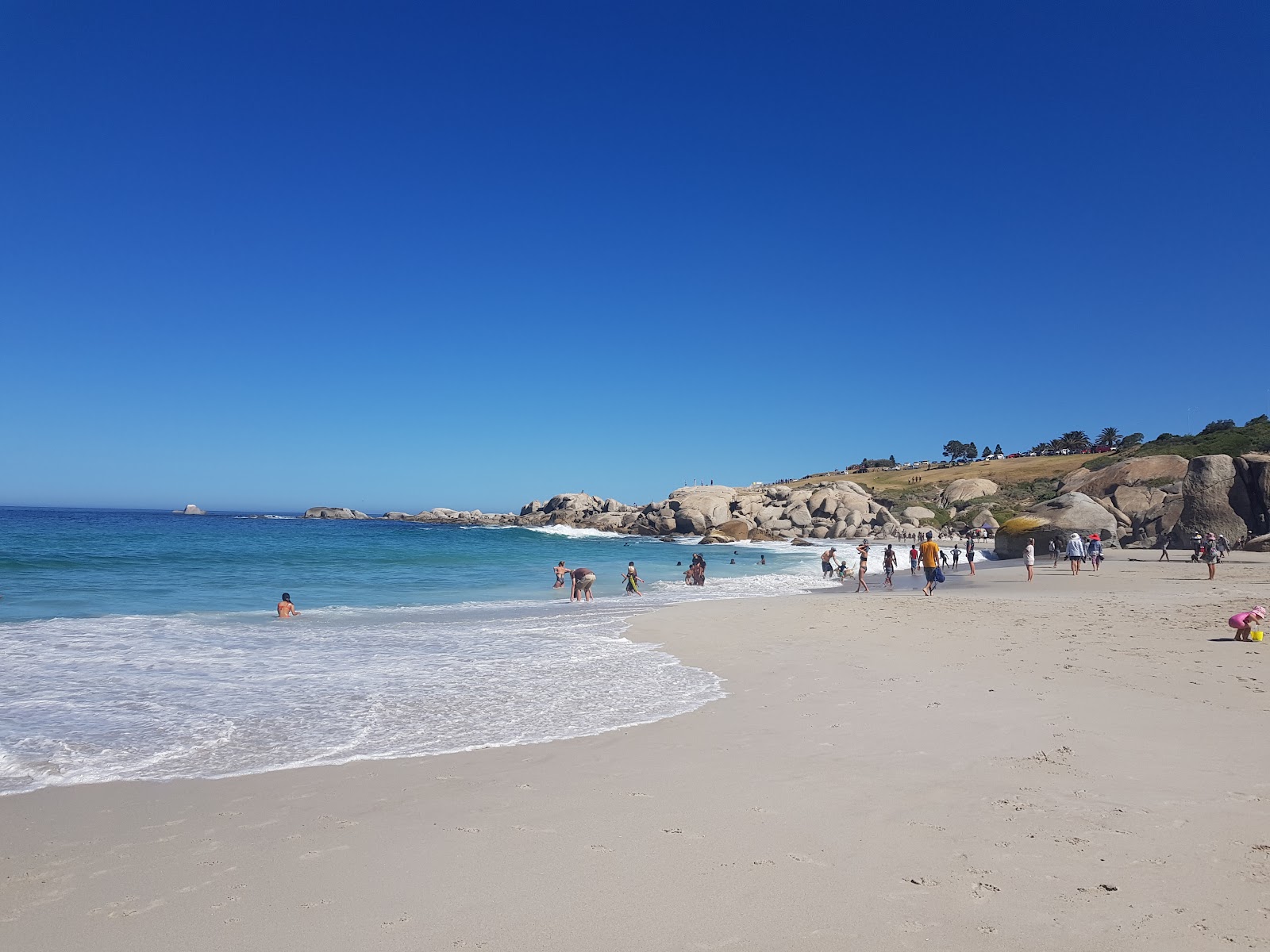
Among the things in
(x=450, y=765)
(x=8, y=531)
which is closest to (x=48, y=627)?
(x=450, y=765)

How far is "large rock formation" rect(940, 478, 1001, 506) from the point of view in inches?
3046

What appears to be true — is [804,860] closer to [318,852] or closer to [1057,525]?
[318,852]

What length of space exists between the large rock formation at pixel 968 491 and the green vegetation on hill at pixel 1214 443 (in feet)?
29.3

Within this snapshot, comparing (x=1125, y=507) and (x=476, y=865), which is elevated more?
(x=1125, y=507)

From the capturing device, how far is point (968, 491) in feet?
258

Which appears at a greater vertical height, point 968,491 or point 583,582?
point 968,491

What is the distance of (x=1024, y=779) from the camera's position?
19.2 feet

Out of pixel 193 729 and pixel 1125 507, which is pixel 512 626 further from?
pixel 1125 507

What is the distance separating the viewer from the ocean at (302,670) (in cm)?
749

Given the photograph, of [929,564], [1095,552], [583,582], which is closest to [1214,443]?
[1095,552]

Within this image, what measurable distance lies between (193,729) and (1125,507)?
5118 cm

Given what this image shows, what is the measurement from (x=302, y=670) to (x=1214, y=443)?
7274cm

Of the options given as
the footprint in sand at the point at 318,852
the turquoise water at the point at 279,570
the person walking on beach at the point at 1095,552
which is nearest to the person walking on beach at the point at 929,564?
the person walking on beach at the point at 1095,552

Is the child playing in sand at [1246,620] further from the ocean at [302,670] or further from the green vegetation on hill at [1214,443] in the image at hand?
the green vegetation on hill at [1214,443]
